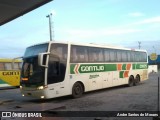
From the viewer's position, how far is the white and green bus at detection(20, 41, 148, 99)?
53.5 ft

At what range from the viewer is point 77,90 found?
1811 centimetres

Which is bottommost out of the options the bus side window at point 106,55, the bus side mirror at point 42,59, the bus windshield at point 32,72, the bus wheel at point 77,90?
the bus wheel at point 77,90

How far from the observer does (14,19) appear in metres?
11.6

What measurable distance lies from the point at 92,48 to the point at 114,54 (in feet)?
9.44

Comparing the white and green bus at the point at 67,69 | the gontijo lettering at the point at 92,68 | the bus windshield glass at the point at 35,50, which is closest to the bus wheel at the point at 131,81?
the white and green bus at the point at 67,69

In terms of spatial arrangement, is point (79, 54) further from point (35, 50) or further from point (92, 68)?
point (35, 50)

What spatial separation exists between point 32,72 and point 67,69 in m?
1.94

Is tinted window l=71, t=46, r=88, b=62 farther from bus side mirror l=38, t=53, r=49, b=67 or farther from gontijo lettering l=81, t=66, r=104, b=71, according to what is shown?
bus side mirror l=38, t=53, r=49, b=67

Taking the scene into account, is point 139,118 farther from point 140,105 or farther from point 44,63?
point 44,63

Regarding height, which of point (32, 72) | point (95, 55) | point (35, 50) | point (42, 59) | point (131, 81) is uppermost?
point (35, 50)

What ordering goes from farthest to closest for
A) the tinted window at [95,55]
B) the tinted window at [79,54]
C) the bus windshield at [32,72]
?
the tinted window at [95,55]
the tinted window at [79,54]
the bus windshield at [32,72]

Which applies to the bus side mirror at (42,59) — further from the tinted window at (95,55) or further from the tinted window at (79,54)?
the tinted window at (95,55)

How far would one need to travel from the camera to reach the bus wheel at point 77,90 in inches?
703

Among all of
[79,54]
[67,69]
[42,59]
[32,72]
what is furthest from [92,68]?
[42,59]
